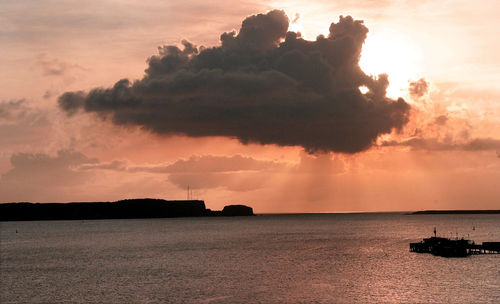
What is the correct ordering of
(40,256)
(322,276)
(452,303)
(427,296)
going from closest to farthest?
(452,303) < (427,296) < (322,276) < (40,256)

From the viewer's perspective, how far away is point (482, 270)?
335ft

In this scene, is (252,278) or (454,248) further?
(454,248)

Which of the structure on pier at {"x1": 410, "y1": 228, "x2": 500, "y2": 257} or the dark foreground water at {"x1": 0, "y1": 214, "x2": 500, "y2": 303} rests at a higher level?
the structure on pier at {"x1": 410, "y1": 228, "x2": 500, "y2": 257}

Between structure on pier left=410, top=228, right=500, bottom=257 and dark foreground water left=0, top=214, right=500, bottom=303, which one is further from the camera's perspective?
structure on pier left=410, top=228, right=500, bottom=257

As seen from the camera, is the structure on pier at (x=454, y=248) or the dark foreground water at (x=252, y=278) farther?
the structure on pier at (x=454, y=248)

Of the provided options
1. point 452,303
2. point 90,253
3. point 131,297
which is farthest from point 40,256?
point 452,303

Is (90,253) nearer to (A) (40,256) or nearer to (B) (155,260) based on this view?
(A) (40,256)

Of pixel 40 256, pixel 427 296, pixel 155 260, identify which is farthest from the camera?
pixel 40 256

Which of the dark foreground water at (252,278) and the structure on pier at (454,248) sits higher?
the structure on pier at (454,248)

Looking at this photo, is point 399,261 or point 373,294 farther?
point 399,261

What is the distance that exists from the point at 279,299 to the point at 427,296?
1940 centimetres

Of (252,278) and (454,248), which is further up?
(454,248)

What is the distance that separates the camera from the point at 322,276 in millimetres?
97812

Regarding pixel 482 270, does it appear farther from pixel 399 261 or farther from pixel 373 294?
pixel 373 294
